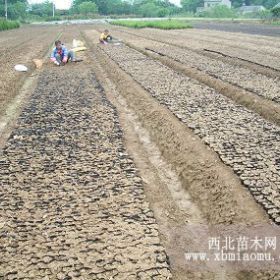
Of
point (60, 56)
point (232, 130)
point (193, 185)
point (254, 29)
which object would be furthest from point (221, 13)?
point (193, 185)

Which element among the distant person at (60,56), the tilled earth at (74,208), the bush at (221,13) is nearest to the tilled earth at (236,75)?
the tilled earth at (74,208)

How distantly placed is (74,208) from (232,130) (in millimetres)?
3581

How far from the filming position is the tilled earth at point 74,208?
3846 mm

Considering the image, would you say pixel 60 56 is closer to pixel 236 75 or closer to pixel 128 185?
pixel 236 75

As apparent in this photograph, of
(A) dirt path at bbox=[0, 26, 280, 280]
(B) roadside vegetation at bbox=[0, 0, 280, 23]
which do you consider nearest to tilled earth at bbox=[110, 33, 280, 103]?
(A) dirt path at bbox=[0, 26, 280, 280]

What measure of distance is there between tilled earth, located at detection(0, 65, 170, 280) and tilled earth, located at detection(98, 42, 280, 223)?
146cm

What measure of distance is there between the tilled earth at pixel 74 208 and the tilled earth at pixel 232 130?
4.78 feet

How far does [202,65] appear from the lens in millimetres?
15094

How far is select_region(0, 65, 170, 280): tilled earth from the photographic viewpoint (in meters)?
3.85

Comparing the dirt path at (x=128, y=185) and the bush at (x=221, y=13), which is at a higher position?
the bush at (x=221, y=13)

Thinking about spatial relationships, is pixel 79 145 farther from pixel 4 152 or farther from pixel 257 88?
pixel 257 88

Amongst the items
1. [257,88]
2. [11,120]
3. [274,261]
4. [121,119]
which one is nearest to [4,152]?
[11,120]

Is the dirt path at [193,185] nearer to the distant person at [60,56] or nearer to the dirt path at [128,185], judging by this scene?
the dirt path at [128,185]

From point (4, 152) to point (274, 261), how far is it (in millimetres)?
4632
